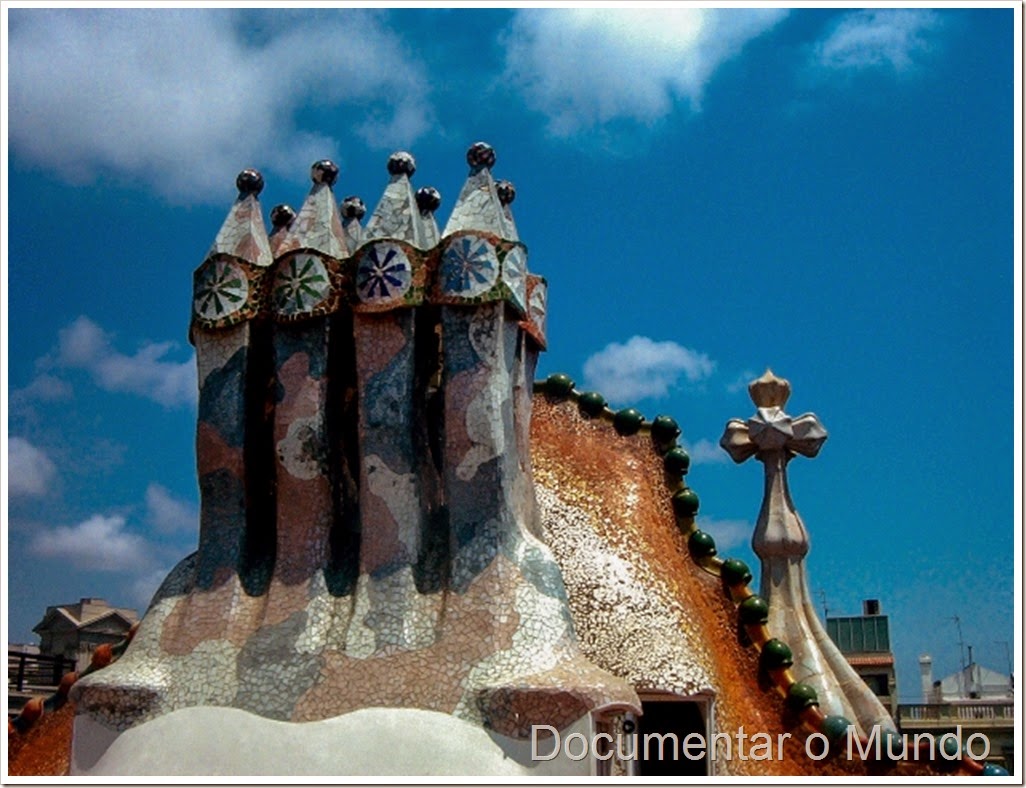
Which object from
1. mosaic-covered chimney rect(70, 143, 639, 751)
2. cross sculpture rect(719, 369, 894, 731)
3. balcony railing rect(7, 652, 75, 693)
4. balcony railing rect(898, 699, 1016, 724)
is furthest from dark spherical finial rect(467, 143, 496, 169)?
balcony railing rect(898, 699, 1016, 724)

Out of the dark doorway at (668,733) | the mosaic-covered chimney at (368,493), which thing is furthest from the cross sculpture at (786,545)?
the mosaic-covered chimney at (368,493)

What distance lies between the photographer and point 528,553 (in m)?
9.18

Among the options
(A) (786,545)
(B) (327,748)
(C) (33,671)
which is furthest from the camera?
(C) (33,671)

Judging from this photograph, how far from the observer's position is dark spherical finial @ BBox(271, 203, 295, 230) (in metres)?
11.3

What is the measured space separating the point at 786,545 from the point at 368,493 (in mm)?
4489

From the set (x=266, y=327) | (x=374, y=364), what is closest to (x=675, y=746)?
(x=374, y=364)

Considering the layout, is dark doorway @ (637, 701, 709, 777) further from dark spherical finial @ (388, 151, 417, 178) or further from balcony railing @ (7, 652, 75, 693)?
balcony railing @ (7, 652, 75, 693)

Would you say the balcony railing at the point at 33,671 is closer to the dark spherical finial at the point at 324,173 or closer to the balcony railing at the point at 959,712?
the dark spherical finial at the point at 324,173

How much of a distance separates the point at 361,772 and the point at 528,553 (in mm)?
1974

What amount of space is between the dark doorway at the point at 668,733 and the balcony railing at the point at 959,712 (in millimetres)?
12237

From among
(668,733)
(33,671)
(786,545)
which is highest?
(786,545)

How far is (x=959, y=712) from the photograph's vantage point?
23062mm

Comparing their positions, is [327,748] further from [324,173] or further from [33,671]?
[33,671]

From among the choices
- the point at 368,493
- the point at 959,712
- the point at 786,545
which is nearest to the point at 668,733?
the point at 786,545
